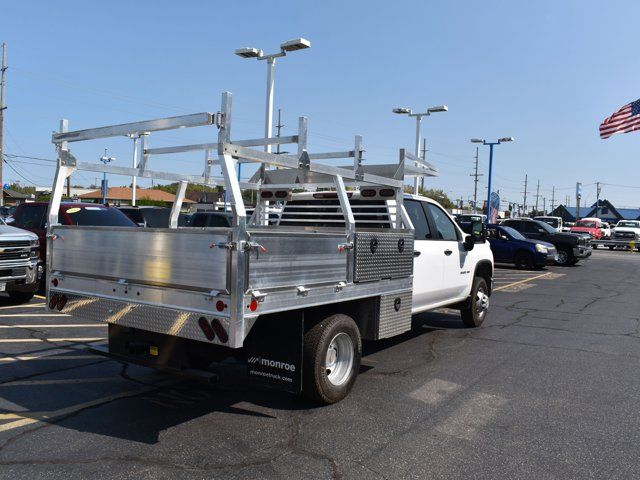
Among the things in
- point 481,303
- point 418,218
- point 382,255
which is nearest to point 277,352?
point 382,255

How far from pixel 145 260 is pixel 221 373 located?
81.8 inches

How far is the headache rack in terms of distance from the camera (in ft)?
13.2

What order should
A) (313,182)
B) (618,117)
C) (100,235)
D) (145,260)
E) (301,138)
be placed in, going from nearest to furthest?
1. (145,260)
2. (100,235)
3. (301,138)
4. (313,182)
5. (618,117)

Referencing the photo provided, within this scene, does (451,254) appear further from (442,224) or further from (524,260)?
(524,260)

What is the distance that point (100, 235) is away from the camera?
4.85 meters

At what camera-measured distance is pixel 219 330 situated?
405 cm

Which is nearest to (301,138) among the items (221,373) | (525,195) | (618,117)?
(221,373)

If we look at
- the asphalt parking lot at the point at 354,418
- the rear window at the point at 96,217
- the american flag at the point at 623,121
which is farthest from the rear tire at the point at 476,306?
the american flag at the point at 623,121

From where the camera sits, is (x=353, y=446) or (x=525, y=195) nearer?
(x=353, y=446)

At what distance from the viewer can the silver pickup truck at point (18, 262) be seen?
929cm

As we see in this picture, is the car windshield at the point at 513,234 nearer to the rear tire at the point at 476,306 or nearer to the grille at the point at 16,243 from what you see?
the rear tire at the point at 476,306

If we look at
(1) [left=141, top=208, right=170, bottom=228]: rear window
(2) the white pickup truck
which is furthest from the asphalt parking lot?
(1) [left=141, top=208, right=170, bottom=228]: rear window

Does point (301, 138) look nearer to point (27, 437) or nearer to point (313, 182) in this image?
point (313, 182)

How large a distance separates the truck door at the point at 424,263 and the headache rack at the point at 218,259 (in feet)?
1.75
